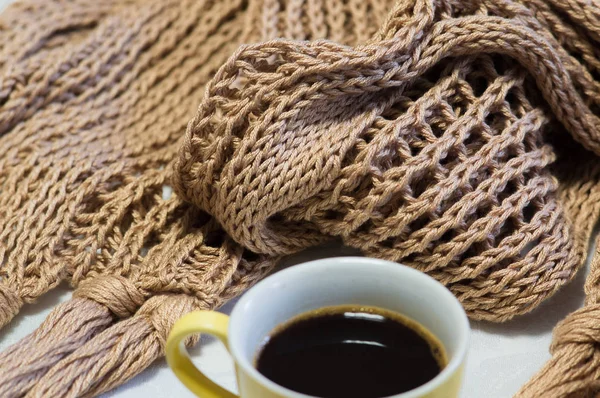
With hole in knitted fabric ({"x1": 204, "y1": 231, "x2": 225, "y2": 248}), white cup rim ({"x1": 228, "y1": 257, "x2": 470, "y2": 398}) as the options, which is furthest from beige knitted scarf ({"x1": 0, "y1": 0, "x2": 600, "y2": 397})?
white cup rim ({"x1": 228, "y1": 257, "x2": 470, "y2": 398})

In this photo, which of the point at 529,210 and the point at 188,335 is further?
the point at 529,210

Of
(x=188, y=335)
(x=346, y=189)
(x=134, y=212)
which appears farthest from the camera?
(x=134, y=212)

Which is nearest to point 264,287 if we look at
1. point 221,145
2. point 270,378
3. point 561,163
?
point 270,378

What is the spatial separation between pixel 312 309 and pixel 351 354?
0.05 m

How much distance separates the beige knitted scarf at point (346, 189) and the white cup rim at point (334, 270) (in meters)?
0.13

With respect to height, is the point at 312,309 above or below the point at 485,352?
above

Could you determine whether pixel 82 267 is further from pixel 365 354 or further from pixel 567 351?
pixel 567 351

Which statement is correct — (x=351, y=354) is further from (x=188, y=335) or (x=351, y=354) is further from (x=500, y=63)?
(x=500, y=63)

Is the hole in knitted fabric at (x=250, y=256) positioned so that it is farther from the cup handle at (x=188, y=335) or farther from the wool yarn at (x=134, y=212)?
the cup handle at (x=188, y=335)

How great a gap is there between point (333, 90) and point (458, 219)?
16cm

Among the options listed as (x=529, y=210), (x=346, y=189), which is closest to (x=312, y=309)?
(x=346, y=189)

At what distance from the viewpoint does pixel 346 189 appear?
67cm

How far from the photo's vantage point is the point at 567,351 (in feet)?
2.01

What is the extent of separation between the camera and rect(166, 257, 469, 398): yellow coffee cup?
0.48m
